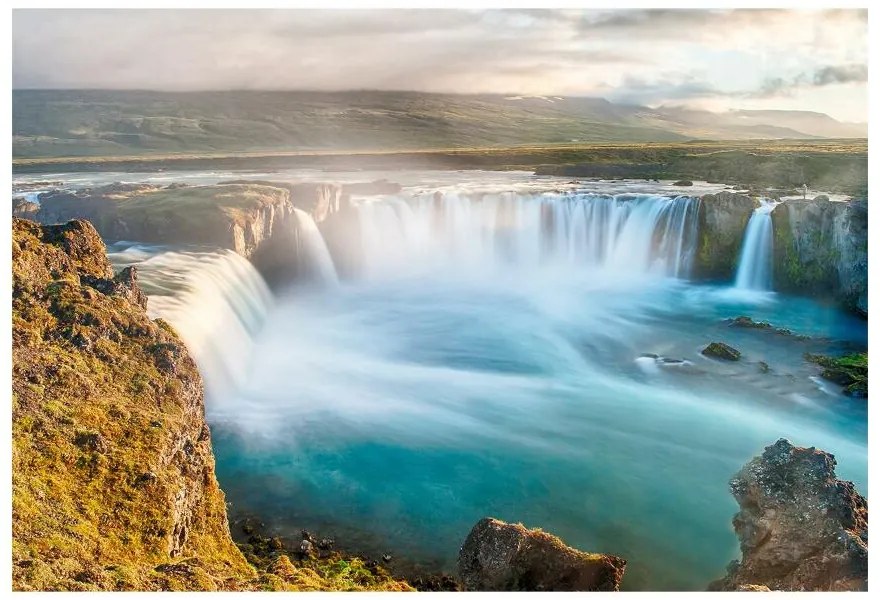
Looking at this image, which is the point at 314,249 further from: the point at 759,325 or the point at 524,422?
the point at 759,325

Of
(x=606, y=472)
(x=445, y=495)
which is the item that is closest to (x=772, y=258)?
(x=606, y=472)

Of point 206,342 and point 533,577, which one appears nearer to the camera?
point 533,577

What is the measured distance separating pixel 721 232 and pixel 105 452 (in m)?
17.0

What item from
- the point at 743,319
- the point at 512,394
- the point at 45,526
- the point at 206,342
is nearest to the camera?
the point at 45,526

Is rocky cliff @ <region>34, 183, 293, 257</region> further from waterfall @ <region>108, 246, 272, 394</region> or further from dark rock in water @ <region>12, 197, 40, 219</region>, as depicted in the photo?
waterfall @ <region>108, 246, 272, 394</region>

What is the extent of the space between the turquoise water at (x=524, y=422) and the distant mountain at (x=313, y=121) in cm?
413

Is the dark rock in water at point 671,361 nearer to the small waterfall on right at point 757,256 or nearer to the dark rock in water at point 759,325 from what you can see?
the dark rock in water at point 759,325

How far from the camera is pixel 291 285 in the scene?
1609 centimetres

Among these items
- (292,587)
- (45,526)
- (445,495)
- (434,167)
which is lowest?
(445,495)

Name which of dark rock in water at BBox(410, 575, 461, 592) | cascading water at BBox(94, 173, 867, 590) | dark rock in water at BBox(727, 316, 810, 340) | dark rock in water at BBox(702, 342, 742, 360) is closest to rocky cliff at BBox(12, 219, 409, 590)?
dark rock in water at BBox(410, 575, 461, 592)

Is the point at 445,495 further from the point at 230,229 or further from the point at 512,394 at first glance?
the point at 230,229

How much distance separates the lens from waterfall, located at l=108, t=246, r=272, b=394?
10284 millimetres

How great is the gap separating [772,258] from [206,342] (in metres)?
14.2

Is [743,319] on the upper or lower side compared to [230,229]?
lower
